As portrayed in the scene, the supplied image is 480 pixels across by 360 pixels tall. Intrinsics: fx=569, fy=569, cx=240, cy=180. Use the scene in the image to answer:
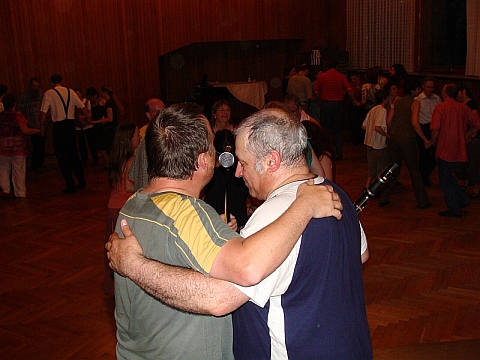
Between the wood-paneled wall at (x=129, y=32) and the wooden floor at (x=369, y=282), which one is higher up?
the wood-paneled wall at (x=129, y=32)

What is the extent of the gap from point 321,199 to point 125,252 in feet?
1.82

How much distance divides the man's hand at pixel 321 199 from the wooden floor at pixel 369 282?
205 cm

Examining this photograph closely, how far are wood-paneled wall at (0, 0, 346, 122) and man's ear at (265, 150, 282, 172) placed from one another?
9.65m

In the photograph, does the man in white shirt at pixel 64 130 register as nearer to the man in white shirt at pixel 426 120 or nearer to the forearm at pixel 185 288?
the man in white shirt at pixel 426 120

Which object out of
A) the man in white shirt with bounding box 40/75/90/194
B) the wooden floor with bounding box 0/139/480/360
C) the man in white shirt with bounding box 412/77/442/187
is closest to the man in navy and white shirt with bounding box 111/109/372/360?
the wooden floor with bounding box 0/139/480/360

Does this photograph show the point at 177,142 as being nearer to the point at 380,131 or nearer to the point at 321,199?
the point at 321,199

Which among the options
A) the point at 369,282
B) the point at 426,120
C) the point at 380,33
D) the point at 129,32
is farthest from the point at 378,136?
the point at 380,33

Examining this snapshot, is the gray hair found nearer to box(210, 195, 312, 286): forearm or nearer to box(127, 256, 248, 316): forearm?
box(210, 195, 312, 286): forearm

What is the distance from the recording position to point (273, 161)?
1.62m

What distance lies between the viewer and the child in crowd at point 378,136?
6.66 meters

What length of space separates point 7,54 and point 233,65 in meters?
5.36

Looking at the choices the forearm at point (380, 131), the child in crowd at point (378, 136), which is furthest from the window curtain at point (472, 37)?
the forearm at point (380, 131)

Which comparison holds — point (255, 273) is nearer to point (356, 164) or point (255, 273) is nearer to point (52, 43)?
point (356, 164)

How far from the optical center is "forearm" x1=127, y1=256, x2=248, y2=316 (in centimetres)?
144
